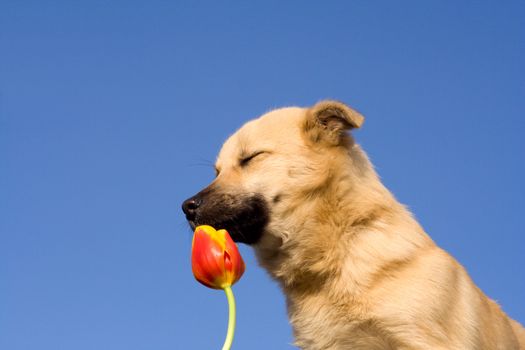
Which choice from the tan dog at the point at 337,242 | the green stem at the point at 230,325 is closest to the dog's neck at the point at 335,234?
the tan dog at the point at 337,242

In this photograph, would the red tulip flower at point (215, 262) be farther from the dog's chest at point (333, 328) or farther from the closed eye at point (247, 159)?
the closed eye at point (247, 159)

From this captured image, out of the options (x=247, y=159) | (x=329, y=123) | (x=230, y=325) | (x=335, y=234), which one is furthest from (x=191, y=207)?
(x=230, y=325)

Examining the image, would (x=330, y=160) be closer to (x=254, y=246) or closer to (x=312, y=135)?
(x=312, y=135)

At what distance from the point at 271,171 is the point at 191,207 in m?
0.80

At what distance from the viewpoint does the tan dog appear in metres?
5.03

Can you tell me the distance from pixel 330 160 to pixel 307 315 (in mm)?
1426

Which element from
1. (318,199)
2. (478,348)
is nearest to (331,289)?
(318,199)

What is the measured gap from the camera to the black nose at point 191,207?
5766mm

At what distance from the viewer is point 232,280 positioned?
427cm

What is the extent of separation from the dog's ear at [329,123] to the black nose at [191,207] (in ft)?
4.13

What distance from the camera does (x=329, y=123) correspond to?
6.22 metres

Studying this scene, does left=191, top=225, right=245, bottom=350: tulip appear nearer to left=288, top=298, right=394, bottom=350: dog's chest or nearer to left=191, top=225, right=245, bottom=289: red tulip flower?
left=191, top=225, right=245, bottom=289: red tulip flower

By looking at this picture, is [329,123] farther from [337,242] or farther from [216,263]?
[216,263]

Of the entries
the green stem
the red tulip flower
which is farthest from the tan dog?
the green stem
